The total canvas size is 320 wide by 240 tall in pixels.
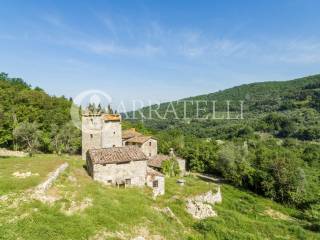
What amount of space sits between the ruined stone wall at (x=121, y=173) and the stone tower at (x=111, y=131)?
9176mm

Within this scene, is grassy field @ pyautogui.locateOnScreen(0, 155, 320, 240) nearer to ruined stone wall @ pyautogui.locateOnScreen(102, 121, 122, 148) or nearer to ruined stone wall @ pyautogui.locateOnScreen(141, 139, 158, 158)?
ruined stone wall @ pyautogui.locateOnScreen(102, 121, 122, 148)

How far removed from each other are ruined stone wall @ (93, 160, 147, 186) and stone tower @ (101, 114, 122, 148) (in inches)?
361

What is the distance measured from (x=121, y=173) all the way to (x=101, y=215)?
943 centimetres

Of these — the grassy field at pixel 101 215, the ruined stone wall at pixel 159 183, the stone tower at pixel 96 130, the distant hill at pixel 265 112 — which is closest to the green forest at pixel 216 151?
the grassy field at pixel 101 215

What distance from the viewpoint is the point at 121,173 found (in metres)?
29.3

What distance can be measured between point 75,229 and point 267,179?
35999 millimetres

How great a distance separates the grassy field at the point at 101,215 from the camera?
17.3m

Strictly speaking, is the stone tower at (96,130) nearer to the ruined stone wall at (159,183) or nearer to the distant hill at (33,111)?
the ruined stone wall at (159,183)

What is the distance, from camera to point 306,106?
14038 cm

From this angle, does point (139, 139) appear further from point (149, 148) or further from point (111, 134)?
point (111, 134)

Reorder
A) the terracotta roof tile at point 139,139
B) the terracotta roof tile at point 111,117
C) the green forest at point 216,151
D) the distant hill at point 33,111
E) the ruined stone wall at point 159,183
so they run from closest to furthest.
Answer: the ruined stone wall at point 159,183, the terracotta roof tile at point 111,117, the green forest at point 216,151, the terracotta roof tile at point 139,139, the distant hill at point 33,111

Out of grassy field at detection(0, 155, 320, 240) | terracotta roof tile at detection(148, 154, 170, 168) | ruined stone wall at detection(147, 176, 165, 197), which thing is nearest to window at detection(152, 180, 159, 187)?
ruined stone wall at detection(147, 176, 165, 197)

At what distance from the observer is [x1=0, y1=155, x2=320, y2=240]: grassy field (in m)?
17.3

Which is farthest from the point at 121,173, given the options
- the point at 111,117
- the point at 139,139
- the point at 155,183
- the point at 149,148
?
the point at 149,148
